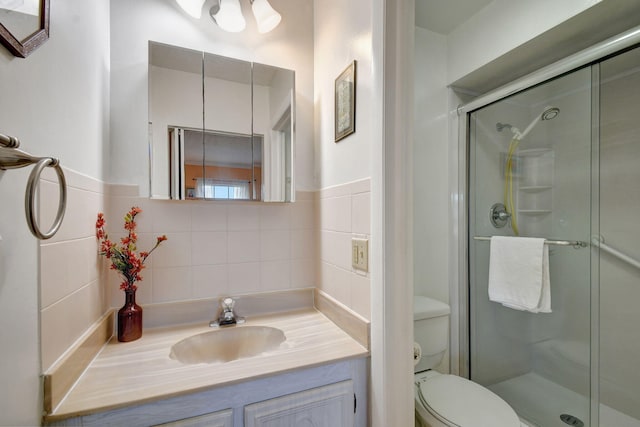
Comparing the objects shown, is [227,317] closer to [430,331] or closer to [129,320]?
[129,320]

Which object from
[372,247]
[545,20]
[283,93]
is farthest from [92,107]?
[545,20]

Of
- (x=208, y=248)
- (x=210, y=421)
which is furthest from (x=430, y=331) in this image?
(x=208, y=248)

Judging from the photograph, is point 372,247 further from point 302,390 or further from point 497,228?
point 497,228

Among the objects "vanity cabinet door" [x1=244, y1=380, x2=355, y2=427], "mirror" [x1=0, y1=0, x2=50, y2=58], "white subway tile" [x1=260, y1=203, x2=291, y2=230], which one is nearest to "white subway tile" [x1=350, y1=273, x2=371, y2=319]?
"vanity cabinet door" [x1=244, y1=380, x2=355, y2=427]

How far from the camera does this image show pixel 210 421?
69cm

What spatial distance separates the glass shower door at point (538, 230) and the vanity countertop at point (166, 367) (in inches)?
44.0

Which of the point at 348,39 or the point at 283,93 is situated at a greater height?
the point at 348,39

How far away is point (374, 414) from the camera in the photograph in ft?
2.73

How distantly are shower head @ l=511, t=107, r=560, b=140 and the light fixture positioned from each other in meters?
1.49

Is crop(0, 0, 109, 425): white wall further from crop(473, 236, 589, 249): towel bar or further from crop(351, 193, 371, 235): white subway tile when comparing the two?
crop(473, 236, 589, 249): towel bar

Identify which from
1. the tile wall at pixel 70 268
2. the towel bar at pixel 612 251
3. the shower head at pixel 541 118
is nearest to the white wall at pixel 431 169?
the shower head at pixel 541 118

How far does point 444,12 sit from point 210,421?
2.02m

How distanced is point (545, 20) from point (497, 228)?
3.45ft

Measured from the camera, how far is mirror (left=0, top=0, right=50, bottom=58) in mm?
457
